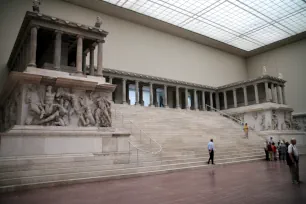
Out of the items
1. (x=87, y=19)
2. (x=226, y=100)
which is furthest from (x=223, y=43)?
(x=87, y=19)

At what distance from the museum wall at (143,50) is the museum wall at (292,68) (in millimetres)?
5616

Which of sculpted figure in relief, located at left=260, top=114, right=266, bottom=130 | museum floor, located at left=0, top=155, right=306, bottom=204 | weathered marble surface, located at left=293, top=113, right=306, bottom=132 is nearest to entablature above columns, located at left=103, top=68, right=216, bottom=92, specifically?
sculpted figure in relief, located at left=260, top=114, right=266, bottom=130

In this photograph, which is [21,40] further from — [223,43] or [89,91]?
[223,43]

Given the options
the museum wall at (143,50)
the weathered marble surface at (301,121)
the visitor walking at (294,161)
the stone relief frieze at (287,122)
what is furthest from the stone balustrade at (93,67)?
the visitor walking at (294,161)

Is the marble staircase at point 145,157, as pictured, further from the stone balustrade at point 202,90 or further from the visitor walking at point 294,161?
the stone balustrade at point 202,90

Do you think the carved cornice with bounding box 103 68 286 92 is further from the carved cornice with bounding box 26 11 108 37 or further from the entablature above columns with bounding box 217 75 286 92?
the carved cornice with bounding box 26 11 108 37

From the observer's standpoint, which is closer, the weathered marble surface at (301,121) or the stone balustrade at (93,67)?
the stone balustrade at (93,67)

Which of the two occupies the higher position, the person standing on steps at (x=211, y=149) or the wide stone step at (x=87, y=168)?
the person standing on steps at (x=211, y=149)

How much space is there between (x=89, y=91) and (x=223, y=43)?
29.3 metres

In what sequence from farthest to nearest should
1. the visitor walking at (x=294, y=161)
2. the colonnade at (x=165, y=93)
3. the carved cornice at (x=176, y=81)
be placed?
1. the colonnade at (x=165, y=93)
2. the carved cornice at (x=176, y=81)
3. the visitor walking at (x=294, y=161)

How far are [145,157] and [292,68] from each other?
104 feet

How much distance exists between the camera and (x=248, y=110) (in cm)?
2656

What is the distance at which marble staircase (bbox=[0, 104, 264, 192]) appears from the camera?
320 inches

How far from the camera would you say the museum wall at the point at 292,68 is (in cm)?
3266
